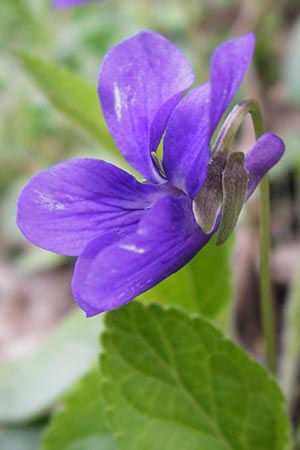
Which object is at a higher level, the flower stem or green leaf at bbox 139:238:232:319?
the flower stem

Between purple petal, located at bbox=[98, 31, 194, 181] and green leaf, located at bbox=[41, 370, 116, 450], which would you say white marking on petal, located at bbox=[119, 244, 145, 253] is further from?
green leaf, located at bbox=[41, 370, 116, 450]

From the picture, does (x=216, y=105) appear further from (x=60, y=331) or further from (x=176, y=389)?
(x=60, y=331)

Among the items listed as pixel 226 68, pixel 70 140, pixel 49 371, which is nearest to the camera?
pixel 226 68

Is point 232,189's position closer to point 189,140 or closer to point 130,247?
point 189,140

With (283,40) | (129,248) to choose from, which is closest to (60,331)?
(129,248)

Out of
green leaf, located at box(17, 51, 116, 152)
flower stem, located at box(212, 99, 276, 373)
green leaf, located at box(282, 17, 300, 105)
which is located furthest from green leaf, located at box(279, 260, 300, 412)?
green leaf, located at box(282, 17, 300, 105)

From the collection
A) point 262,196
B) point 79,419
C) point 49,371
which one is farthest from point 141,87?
point 49,371
